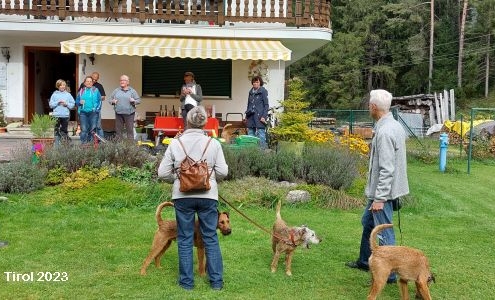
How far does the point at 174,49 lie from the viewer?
13969 millimetres

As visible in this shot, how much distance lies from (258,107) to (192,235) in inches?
302

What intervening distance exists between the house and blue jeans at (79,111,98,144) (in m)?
2.05

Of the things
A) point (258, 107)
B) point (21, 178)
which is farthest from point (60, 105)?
point (258, 107)

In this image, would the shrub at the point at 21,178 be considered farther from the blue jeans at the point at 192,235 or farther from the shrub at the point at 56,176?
the blue jeans at the point at 192,235

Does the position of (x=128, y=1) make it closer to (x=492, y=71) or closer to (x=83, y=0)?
(x=83, y=0)

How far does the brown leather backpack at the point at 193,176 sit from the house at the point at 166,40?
8.71 metres

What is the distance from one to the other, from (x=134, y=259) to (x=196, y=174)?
186 centimetres

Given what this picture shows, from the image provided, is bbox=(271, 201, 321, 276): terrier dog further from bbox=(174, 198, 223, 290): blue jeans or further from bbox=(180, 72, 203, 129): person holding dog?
bbox=(180, 72, 203, 129): person holding dog

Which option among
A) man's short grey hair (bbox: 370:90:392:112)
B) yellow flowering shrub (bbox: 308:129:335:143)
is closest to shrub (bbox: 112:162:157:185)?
yellow flowering shrub (bbox: 308:129:335:143)

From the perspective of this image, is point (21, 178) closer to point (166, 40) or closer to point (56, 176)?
point (56, 176)

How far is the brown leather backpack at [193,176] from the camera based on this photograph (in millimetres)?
5363

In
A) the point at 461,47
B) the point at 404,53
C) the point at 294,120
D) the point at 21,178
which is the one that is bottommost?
the point at 21,178

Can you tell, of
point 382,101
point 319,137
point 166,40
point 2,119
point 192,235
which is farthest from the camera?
point 2,119

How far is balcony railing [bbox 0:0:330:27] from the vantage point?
15.2 meters
